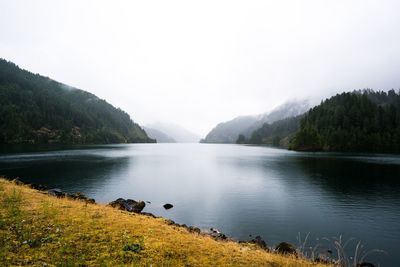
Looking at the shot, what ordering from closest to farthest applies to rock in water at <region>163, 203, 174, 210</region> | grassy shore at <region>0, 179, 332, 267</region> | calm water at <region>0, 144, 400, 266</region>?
grassy shore at <region>0, 179, 332, 267</region>
calm water at <region>0, 144, 400, 266</region>
rock in water at <region>163, 203, 174, 210</region>

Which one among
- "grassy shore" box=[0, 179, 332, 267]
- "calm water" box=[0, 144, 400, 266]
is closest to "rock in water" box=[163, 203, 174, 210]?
"calm water" box=[0, 144, 400, 266]

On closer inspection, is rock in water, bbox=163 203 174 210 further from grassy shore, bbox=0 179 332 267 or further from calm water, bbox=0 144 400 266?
grassy shore, bbox=0 179 332 267

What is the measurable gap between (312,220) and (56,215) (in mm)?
35401

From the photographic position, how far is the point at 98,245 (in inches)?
565

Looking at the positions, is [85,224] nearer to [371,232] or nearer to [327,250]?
[327,250]

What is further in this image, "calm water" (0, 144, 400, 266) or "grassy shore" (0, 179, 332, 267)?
"calm water" (0, 144, 400, 266)

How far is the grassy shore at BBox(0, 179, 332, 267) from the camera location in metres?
12.7

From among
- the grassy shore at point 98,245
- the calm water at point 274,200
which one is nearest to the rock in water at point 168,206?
the calm water at point 274,200

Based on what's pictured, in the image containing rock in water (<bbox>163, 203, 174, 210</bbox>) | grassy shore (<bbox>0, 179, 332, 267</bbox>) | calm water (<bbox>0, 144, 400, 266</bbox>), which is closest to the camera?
grassy shore (<bbox>0, 179, 332, 267</bbox>)

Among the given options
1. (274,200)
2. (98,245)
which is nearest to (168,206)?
(274,200)

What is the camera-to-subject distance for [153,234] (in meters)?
17.0

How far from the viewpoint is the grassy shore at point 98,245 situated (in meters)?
12.7

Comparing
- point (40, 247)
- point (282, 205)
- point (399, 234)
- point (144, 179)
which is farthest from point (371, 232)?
point (144, 179)

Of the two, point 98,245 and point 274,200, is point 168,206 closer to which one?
point 274,200
